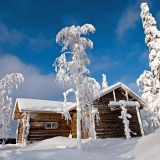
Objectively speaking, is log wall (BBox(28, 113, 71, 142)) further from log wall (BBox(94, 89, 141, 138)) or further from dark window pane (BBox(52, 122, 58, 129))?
log wall (BBox(94, 89, 141, 138))

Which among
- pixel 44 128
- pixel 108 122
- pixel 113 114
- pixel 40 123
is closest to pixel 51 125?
pixel 44 128

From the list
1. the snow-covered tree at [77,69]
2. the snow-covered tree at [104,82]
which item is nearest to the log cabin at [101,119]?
the snow-covered tree at [77,69]

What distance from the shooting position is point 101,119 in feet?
55.9

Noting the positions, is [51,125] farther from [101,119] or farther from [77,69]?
[77,69]

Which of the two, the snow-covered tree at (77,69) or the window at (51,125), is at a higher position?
the snow-covered tree at (77,69)

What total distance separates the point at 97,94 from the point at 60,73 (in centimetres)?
297

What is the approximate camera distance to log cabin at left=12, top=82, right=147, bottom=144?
17.2 metres

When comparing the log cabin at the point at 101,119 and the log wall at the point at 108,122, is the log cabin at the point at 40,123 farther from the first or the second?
the log wall at the point at 108,122

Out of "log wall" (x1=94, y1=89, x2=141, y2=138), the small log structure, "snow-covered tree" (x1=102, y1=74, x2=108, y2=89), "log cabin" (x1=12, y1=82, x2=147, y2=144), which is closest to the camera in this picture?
"log wall" (x1=94, y1=89, x2=141, y2=138)

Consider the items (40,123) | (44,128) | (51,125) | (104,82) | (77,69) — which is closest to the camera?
(77,69)

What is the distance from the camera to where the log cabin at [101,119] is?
17.2m

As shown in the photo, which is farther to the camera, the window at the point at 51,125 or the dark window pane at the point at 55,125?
the dark window pane at the point at 55,125

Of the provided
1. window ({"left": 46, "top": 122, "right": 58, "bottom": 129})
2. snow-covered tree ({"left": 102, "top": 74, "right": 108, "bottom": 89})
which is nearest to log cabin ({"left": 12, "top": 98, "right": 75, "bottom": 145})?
window ({"left": 46, "top": 122, "right": 58, "bottom": 129})

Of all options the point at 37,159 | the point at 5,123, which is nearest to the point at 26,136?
the point at 5,123
